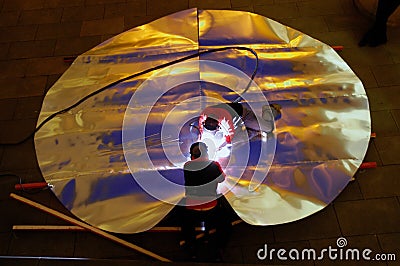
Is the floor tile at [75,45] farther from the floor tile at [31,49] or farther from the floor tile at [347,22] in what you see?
the floor tile at [347,22]

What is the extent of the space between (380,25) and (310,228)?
1.25 metres

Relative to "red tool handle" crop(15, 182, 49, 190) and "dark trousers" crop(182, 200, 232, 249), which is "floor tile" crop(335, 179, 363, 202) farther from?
"red tool handle" crop(15, 182, 49, 190)

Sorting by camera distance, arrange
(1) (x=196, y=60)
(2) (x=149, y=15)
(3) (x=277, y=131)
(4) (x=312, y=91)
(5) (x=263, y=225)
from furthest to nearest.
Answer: (2) (x=149, y=15), (1) (x=196, y=60), (4) (x=312, y=91), (3) (x=277, y=131), (5) (x=263, y=225)

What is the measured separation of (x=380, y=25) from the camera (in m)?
2.29

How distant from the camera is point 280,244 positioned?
5.63 ft

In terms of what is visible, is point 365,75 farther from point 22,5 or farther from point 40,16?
point 22,5

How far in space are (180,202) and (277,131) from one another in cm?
56

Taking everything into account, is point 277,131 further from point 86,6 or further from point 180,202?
point 86,6

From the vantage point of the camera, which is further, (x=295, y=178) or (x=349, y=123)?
(x=349, y=123)

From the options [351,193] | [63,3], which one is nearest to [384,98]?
[351,193]

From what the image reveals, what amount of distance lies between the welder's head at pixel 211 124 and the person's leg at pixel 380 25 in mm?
1074

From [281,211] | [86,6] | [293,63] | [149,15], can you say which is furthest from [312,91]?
A: [86,6]

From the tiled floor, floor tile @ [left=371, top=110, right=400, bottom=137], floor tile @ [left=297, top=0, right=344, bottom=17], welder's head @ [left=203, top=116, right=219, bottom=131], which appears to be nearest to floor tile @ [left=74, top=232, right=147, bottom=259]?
the tiled floor

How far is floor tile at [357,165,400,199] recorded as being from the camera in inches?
71.7
